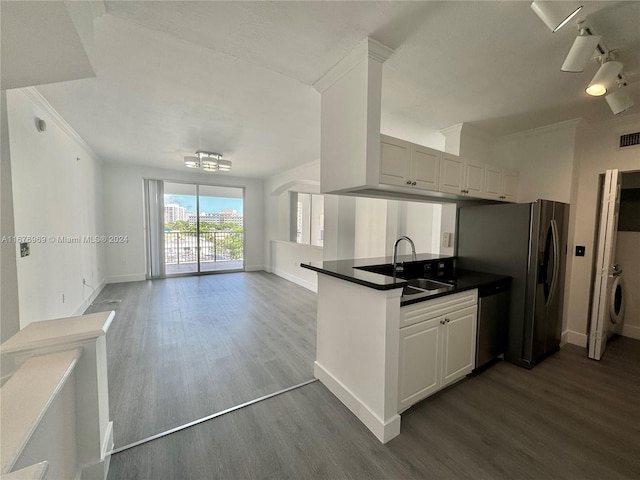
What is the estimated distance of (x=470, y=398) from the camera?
2117mm

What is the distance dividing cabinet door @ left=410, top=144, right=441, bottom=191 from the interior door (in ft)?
6.25

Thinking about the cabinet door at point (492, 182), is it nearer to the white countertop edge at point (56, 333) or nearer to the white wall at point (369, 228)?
the white wall at point (369, 228)

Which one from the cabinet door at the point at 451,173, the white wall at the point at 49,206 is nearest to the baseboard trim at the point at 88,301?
the white wall at the point at 49,206

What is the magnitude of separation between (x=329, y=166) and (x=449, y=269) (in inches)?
77.2

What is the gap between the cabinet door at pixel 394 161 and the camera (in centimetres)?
194

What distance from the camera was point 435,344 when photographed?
2012 mm

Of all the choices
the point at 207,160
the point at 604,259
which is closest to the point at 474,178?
the point at 604,259

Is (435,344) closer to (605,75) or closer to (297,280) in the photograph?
(605,75)

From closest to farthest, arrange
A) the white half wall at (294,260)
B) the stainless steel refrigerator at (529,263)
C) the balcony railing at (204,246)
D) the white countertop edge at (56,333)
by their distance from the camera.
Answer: the white countertop edge at (56,333) < the stainless steel refrigerator at (529,263) < the white half wall at (294,260) < the balcony railing at (204,246)

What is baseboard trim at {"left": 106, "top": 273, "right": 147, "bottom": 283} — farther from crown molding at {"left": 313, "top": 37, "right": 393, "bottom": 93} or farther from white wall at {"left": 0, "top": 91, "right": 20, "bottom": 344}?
crown molding at {"left": 313, "top": 37, "right": 393, "bottom": 93}

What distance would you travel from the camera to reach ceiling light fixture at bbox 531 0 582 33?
1.28 meters

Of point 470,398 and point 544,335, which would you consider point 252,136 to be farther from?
point 544,335

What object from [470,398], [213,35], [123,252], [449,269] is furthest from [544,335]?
[123,252]

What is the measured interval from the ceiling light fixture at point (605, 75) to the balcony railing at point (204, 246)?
7.10 meters
